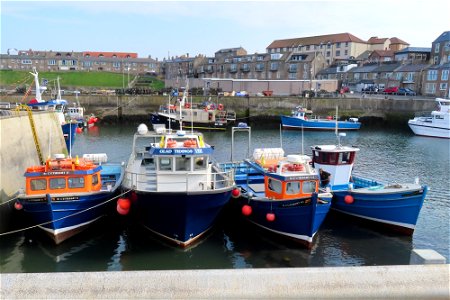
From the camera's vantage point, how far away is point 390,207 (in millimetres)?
15516

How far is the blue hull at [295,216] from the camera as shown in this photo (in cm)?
1352

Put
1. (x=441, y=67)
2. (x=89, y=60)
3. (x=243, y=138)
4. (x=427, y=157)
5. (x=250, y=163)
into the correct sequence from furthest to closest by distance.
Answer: (x=89, y=60)
(x=441, y=67)
(x=243, y=138)
(x=427, y=157)
(x=250, y=163)

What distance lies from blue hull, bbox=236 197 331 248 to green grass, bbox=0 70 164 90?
248ft

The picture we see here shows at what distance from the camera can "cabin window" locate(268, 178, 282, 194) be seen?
569 inches

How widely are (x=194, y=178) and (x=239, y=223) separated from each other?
384 centimetres

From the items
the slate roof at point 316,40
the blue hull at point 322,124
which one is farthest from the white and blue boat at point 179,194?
the slate roof at point 316,40

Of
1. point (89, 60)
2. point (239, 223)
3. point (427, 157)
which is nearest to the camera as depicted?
point (239, 223)

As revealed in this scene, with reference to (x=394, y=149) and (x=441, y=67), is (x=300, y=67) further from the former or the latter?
(x=394, y=149)

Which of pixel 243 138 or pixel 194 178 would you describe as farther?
pixel 243 138

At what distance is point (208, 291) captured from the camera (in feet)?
15.6

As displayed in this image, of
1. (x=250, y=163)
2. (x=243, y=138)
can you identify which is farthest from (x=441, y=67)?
(x=250, y=163)

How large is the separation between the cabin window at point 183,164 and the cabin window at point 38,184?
464 cm

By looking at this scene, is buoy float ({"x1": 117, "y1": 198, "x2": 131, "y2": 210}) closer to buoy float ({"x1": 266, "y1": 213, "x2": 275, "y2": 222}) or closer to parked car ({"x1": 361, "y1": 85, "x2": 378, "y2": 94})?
buoy float ({"x1": 266, "y1": 213, "x2": 275, "y2": 222})

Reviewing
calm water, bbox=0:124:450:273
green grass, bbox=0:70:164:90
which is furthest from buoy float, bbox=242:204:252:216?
green grass, bbox=0:70:164:90
